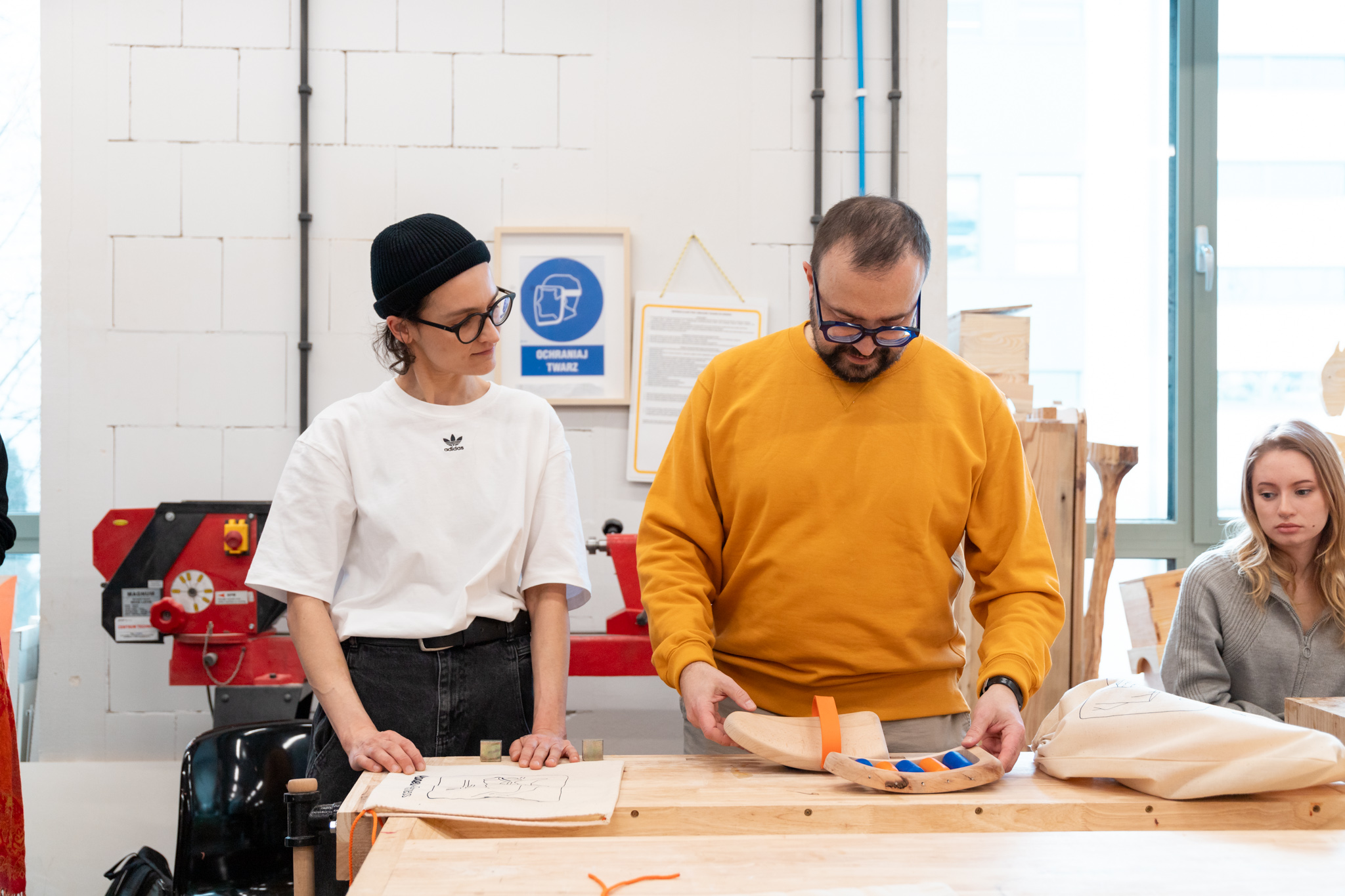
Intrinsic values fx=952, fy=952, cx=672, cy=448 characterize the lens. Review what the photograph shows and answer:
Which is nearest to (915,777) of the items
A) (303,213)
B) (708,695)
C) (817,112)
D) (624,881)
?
(708,695)

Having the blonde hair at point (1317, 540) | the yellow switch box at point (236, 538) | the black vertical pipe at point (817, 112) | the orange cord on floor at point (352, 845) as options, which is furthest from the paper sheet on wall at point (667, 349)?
the orange cord on floor at point (352, 845)

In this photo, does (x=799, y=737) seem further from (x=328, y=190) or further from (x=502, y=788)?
(x=328, y=190)

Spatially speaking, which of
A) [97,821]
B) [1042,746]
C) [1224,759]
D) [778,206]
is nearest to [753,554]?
[1042,746]

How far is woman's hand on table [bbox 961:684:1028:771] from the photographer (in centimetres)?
121

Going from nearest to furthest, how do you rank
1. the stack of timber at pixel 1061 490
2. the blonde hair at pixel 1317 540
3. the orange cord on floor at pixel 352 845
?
the orange cord on floor at pixel 352 845, the blonde hair at pixel 1317 540, the stack of timber at pixel 1061 490

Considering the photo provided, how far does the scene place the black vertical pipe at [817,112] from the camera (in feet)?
9.05

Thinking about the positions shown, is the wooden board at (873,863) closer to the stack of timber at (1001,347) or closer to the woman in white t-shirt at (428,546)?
the woman in white t-shirt at (428,546)

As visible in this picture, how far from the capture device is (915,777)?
44.3 inches

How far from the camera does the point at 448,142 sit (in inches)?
108

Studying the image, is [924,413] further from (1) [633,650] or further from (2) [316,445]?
(1) [633,650]

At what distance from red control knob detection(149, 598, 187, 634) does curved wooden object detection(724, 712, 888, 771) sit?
5.24 ft

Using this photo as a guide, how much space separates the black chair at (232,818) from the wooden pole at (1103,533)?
1.94m

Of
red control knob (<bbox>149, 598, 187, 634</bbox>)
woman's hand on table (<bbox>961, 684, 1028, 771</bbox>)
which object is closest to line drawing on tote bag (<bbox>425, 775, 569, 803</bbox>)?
woman's hand on table (<bbox>961, 684, 1028, 771</bbox>)

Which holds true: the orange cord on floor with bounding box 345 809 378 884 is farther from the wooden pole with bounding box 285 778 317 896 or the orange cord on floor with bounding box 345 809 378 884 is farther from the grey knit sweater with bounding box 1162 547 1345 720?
the grey knit sweater with bounding box 1162 547 1345 720
